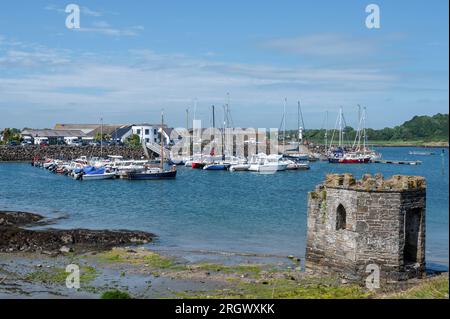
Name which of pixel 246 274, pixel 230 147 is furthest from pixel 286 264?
pixel 230 147

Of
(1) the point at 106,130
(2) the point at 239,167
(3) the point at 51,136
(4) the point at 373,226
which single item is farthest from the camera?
(1) the point at 106,130

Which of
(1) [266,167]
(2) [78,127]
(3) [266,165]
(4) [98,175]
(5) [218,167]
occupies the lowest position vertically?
(4) [98,175]

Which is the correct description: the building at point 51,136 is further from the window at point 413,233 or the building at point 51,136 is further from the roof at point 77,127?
the window at point 413,233

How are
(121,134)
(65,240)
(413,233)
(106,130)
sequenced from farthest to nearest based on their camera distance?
(106,130), (121,134), (65,240), (413,233)

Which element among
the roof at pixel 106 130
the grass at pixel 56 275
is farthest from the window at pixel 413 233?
the roof at pixel 106 130

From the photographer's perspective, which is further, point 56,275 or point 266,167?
point 266,167

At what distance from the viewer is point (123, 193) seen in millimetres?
68750

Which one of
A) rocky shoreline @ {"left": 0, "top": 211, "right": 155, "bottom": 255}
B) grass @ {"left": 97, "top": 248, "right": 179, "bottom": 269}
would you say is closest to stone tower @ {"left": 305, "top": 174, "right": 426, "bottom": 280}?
grass @ {"left": 97, "top": 248, "right": 179, "bottom": 269}

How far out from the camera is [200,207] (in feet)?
183

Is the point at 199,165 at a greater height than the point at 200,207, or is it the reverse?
the point at 199,165

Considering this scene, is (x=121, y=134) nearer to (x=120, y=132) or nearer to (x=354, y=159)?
(x=120, y=132)

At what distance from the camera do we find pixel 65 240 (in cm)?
3509

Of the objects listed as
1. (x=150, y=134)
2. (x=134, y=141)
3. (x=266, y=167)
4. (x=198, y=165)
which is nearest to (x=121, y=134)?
(x=150, y=134)

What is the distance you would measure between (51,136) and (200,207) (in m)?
115
